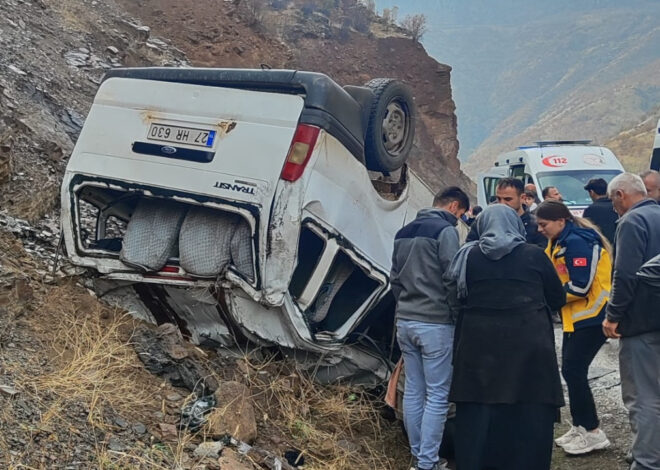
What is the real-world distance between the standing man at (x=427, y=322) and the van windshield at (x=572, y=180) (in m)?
7.39

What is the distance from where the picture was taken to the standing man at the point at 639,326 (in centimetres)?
330

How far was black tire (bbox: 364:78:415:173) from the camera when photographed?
441 centimetres

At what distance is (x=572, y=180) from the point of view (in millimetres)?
10797

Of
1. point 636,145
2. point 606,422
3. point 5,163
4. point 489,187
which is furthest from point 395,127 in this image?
point 636,145

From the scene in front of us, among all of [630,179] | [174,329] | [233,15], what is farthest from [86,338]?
[233,15]

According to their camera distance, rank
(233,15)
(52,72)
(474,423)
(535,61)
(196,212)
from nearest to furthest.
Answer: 1. (474,423)
2. (196,212)
3. (52,72)
4. (233,15)
5. (535,61)

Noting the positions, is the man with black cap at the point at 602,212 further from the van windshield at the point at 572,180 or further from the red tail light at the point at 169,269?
the red tail light at the point at 169,269

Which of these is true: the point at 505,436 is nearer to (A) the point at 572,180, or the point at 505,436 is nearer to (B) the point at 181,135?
(B) the point at 181,135

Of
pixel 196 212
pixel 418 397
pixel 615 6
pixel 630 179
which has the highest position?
pixel 615 6

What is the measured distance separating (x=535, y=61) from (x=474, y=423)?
130 m

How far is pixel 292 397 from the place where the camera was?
4.01 m

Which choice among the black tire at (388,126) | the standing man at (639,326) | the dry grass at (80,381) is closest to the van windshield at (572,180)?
the black tire at (388,126)

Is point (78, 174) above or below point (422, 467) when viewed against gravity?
above

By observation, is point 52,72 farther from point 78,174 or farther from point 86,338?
point 86,338
